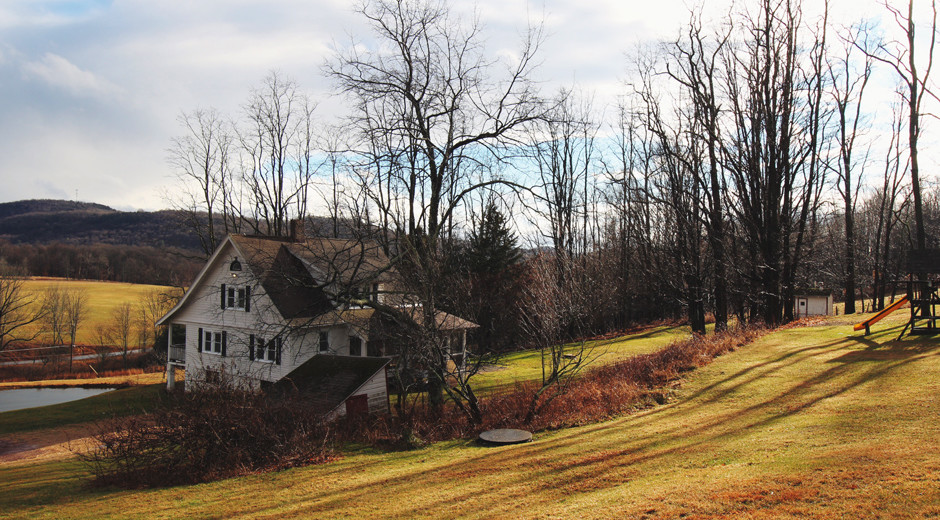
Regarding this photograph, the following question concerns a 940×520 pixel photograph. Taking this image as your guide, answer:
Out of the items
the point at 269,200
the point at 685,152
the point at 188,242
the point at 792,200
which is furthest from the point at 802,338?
the point at 188,242

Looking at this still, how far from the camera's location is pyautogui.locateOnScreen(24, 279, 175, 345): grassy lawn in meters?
63.1

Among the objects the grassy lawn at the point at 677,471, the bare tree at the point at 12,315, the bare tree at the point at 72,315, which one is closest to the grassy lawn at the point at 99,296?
the bare tree at the point at 72,315

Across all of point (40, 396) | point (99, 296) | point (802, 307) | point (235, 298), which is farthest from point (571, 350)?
point (99, 296)

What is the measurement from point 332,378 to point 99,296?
267 ft

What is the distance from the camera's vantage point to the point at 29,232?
134 metres

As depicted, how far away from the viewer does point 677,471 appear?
795 centimetres

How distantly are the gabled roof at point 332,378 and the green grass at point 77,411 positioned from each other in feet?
32.5

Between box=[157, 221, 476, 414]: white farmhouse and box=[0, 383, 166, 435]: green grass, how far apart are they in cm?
242

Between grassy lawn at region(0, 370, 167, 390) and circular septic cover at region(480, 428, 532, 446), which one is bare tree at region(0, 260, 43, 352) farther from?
circular septic cover at region(480, 428, 532, 446)

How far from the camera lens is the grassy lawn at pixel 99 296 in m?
63.1

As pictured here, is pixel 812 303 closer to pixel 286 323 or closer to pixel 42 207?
pixel 286 323

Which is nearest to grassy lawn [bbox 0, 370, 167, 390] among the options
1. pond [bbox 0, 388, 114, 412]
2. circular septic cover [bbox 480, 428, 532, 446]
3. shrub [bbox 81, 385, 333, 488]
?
pond [bbox 0, 388, 114, 412]

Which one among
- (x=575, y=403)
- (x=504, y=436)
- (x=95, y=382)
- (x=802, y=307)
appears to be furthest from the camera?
(x=95, y=382)

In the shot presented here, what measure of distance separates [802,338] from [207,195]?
121 feet
